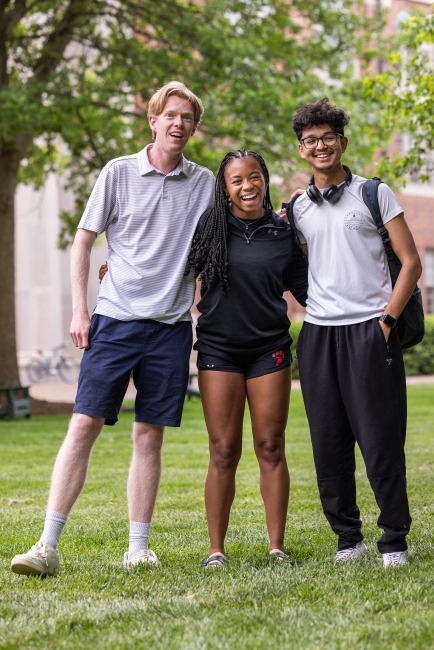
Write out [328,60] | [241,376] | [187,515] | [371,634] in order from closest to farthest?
1. [371,634]
2. [241,376]
3. [187,515]
4. [328,60]

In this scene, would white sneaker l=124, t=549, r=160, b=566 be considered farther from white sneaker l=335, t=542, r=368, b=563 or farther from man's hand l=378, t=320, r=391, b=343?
man's hand l=378, t=320, r=391, b=343

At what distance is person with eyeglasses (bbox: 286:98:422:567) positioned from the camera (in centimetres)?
480

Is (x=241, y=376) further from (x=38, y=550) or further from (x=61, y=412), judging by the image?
(x=61, y=412)

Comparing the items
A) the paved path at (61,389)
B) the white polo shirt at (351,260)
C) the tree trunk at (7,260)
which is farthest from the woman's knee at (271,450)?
the paved path at (61,389)

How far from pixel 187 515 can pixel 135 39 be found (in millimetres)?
11596

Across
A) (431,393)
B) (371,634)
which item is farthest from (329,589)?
(431,393)

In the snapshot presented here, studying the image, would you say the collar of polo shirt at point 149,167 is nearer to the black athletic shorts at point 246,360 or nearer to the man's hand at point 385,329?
the black athletic shorts at point 246,360

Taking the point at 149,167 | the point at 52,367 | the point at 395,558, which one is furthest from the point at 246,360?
the point at 52,367

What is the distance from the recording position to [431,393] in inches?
816

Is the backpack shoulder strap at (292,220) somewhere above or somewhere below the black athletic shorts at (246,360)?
above

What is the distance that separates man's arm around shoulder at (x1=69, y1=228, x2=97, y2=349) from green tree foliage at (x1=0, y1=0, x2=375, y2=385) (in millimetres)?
9779

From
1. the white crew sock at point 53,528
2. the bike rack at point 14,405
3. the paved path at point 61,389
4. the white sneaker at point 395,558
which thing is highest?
the white crew sock at point 53,528

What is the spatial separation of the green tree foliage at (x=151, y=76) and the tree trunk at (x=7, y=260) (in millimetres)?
16

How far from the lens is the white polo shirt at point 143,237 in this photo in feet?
16.3
